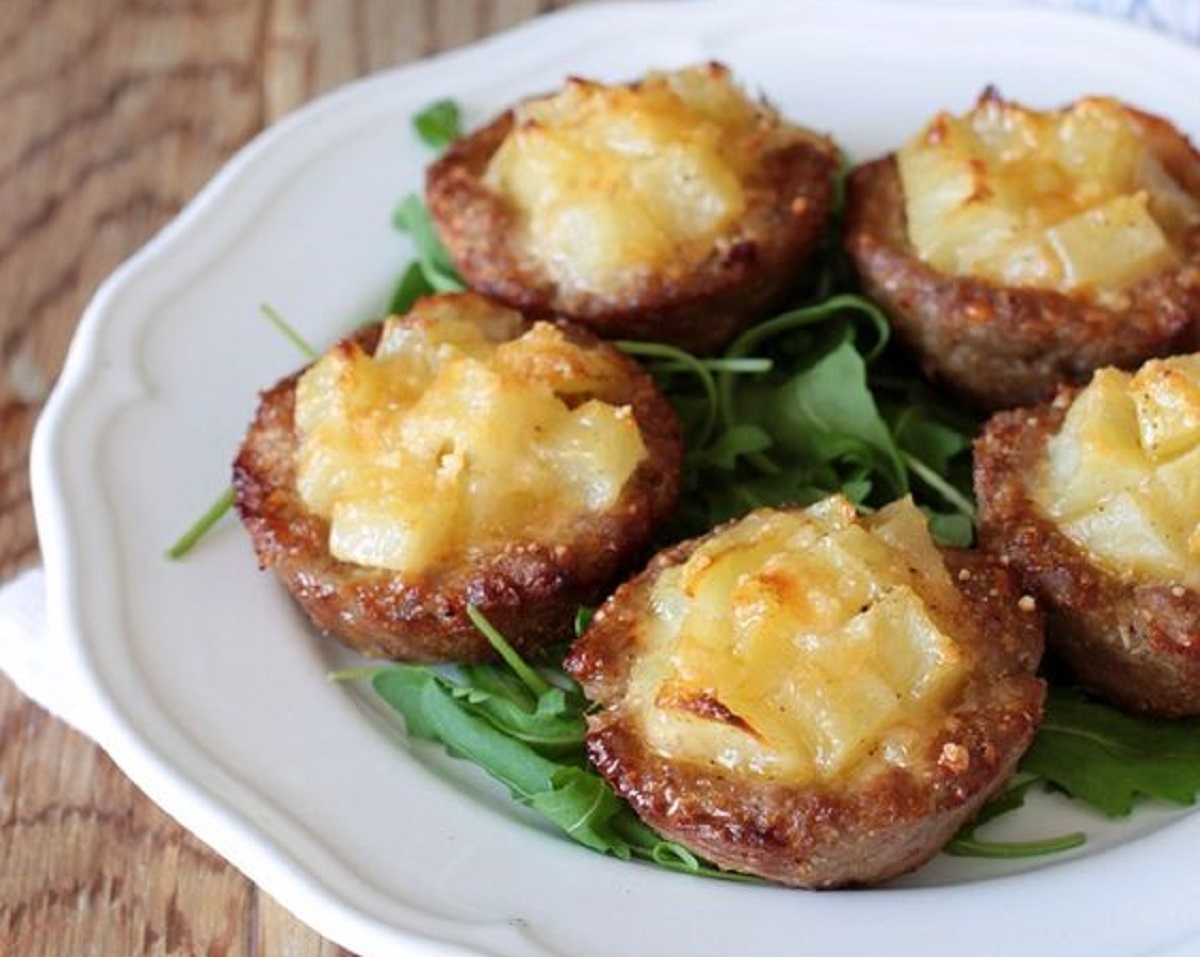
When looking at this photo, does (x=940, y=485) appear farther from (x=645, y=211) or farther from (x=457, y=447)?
(x=457, y=447)

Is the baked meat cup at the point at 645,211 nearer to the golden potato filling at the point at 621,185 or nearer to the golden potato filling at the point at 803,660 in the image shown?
the golden potato filling at the point at 621,185

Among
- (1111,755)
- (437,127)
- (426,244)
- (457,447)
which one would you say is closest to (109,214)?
(437,127)

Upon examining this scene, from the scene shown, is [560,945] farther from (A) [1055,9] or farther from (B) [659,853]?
(A) [1055,9]

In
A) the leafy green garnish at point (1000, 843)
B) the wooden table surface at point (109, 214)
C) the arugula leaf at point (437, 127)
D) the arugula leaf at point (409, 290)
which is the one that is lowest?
the wooden table surface at point (109, 214)

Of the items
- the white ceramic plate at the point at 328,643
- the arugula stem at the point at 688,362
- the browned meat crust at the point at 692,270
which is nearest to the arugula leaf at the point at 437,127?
the white ceramic plate at the point at 328,643

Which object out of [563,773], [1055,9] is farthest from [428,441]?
[1055,9]

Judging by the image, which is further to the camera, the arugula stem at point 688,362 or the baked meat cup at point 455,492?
the arugula stem at point 688,362
